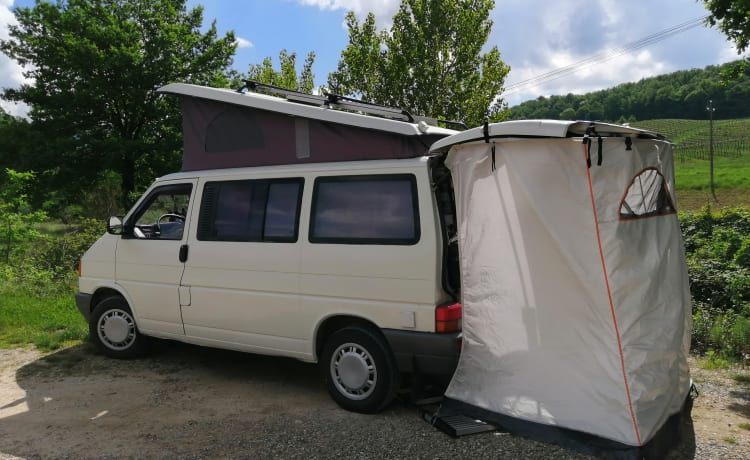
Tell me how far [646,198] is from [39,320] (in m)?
7.81

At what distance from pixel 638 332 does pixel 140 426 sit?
3709mm

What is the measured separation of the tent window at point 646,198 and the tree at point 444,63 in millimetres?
11007

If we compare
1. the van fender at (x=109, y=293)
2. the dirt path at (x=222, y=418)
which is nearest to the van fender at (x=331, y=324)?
the dirt path at (x=222, y=418)

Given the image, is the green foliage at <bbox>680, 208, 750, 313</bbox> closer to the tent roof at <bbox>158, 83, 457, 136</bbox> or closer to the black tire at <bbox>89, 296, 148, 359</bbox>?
the tent roof at <bbox>158, 83, 457, 136</bbox>

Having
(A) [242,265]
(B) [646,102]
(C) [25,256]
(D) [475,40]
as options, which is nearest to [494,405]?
(A) [242,265]

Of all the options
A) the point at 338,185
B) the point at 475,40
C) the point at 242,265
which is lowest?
the point at 242,265

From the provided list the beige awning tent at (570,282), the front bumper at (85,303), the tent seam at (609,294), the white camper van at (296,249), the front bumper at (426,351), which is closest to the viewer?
the tent seam at (609,294)

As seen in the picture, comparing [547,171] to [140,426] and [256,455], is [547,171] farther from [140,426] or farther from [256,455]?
[140,426]

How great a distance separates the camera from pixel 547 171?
406 centimetres

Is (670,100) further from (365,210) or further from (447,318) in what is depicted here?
(447,318)

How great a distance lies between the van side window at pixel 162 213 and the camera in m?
6.02

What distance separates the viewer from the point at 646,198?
424cm

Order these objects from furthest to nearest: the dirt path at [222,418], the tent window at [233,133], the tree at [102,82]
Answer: the tree at [102,82] < the tent window at [233,133] < the dirt path at [222,418]

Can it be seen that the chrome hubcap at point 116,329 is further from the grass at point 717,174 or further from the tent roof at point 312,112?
the grass at point 717,174
